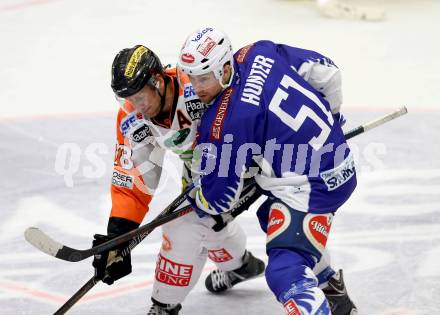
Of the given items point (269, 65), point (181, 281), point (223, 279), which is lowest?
point (223, 279)

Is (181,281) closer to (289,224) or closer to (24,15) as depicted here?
(289,224)

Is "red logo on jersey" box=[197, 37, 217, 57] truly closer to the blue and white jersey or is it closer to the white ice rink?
the blue and white jersey

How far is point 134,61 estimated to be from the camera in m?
3.30

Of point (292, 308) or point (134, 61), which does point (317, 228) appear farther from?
point (134, 61)

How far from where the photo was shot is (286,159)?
3.26m

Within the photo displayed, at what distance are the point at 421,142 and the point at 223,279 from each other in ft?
6.04

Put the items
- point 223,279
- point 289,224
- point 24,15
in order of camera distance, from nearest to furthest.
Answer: point 289,224 → point 223,279 → point 24,15

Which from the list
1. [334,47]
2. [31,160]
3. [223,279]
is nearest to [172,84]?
[223,279]

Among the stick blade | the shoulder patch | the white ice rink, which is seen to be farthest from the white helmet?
the white ice rink

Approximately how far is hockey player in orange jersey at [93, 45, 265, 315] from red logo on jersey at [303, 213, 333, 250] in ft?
1.69

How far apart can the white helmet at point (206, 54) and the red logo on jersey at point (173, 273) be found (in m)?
0.84

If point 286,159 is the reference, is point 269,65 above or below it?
above

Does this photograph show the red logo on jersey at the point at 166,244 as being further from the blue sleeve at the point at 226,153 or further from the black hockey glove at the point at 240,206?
the blue sleeve at the point at 226,153

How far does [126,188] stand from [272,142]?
70cm
